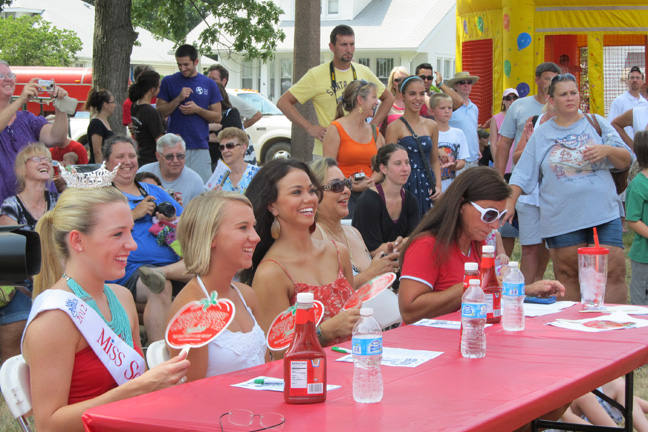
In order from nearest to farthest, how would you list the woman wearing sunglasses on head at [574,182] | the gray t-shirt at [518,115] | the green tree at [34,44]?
the woman wearing sunglasses on head at [574,182], the gray t-shirt at [518,115], the green tree at [34,44]

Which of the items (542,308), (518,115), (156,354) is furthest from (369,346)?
(518,115)

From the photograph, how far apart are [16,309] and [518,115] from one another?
5.13m

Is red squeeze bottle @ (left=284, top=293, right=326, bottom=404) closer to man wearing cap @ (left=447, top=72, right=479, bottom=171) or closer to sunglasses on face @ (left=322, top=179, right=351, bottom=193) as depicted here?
sunglasses on face @ (left=322, top=179, right=351, bottom=193)

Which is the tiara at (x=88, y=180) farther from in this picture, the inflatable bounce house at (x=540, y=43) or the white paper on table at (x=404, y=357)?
the inflatable bounce house at (x=540, y=43)

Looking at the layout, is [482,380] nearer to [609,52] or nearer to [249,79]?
[609,52]

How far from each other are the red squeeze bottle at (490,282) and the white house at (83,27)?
28.1 meters

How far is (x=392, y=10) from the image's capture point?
3488 centimetres

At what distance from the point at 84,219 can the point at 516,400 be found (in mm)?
1588

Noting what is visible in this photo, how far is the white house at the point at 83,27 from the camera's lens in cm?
3074

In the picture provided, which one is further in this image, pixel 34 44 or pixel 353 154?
pixel 34 44

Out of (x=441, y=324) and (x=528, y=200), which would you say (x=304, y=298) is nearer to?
(x=441, y=324)

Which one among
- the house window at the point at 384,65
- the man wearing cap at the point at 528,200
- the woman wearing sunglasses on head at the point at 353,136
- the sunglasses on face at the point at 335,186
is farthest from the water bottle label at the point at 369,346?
the house window at the point at 384,65

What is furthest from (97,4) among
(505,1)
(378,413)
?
(378,413)

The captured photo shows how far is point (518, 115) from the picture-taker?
25.8 feet
